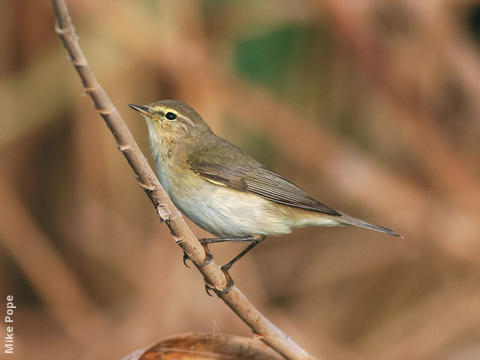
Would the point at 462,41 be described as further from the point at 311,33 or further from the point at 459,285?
the point at 459,285

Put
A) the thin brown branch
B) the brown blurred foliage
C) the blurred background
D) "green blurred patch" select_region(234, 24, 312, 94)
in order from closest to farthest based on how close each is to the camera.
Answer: the thin brown branch, the brown blurred foliage, the blurred background, "green blurred patch" select_region(234, 24, 312, 94)

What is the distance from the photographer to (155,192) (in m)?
1.51

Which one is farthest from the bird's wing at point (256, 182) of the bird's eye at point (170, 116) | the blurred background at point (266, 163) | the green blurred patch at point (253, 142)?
the green blurred patch at point (253, 142)

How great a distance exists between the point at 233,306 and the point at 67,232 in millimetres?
3192

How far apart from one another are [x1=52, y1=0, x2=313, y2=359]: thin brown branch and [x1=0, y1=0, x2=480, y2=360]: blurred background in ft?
8.59

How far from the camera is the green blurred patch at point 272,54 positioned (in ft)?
15.2

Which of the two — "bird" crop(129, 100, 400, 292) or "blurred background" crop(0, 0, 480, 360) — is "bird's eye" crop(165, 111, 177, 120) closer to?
"bird" crop(129, 100, 400, 292)

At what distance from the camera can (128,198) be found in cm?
464

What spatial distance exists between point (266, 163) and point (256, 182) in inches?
83.6

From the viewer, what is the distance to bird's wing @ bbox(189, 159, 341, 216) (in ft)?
8.04
